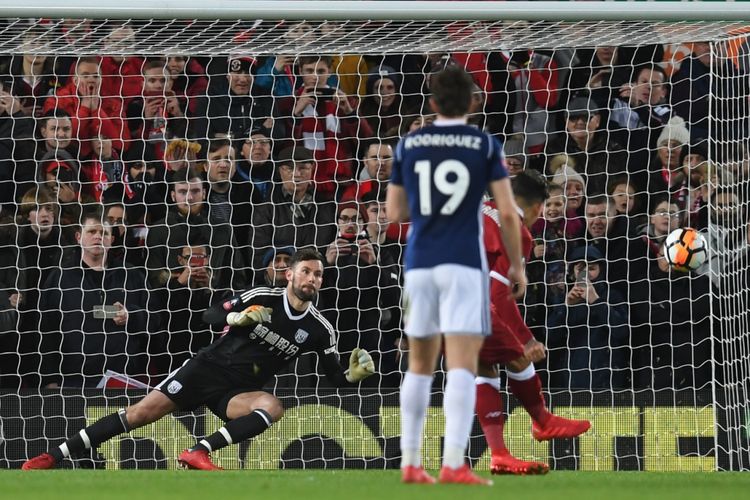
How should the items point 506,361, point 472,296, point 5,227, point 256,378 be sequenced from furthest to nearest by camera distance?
point 5,227 → point 256,378 → point 506,361 → point 472,296

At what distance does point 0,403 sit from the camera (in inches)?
355

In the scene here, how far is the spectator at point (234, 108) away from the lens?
10.2 metres

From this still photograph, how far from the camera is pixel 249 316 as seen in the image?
8.49 m

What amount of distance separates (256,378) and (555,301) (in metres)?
2.37

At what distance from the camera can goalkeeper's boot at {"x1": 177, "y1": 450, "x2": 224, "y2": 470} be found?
27.0ft

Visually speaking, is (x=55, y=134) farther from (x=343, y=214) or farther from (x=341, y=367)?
(x=341, y=367)

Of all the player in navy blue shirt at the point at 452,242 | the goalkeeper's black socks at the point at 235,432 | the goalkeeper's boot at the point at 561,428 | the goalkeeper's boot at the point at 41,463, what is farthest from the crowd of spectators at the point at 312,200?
the player in navy blue shirt at the point at 452,242

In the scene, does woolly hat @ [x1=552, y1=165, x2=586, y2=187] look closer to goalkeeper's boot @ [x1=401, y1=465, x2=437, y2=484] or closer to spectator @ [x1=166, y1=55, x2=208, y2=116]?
spectator @ [x1=166, y1=55, x2=208, y2=116]

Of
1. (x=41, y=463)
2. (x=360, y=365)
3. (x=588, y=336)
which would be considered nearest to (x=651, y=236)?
(x=588, y=336)

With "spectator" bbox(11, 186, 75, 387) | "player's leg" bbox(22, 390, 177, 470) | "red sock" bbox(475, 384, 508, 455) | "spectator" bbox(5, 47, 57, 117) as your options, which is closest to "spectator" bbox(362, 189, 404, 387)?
"player's leg" bbox(22, 390, 177, 470)

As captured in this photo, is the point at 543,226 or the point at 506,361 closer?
the point at 506,361

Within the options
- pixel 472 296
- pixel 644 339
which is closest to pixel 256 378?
pixel 644 339

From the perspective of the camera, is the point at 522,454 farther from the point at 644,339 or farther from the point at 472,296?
the point at 472,296

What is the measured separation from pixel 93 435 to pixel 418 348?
12.4 ft
